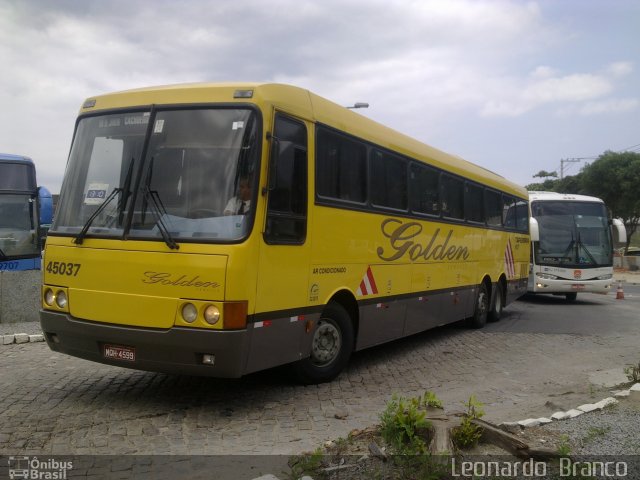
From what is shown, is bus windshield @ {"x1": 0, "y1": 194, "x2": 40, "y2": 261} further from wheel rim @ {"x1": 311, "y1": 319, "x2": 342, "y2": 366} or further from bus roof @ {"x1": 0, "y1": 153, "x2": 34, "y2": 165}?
wheel rim @ {"x1": 311, "y1": 319, "x2": 342, "y2": 366}

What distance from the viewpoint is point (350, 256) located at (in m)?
7.36

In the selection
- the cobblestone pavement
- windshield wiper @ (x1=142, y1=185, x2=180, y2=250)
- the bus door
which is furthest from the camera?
the bus door

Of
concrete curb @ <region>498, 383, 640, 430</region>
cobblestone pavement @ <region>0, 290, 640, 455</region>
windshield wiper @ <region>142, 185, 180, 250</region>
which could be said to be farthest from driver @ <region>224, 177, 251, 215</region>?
concrete curb @ <region>498, 383, 640, 430</region>

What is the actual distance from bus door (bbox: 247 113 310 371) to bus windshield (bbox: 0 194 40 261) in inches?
342

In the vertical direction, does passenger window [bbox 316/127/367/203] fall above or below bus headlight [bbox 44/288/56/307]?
above

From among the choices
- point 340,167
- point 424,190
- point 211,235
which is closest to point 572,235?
point 424,190

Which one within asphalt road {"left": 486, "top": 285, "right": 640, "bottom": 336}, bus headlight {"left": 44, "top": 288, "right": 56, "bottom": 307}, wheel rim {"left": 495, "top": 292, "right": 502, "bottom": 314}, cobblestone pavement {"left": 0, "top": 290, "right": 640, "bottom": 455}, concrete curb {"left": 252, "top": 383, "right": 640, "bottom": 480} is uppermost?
bus headlight {"left": 44, "top": 288, "right": 56, "bottom": 307}

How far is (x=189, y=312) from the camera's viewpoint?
5391 millimetres

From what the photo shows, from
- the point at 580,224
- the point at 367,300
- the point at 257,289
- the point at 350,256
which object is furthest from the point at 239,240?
the point at 580,224

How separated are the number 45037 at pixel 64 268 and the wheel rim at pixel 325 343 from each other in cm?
260

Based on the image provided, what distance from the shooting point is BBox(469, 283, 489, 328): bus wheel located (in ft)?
41.4

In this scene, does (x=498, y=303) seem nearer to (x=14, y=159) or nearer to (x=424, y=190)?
(x=424, y=190)

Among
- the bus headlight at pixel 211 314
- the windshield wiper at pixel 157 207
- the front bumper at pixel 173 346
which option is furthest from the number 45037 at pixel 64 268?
the bus headlight at pixel 211 314

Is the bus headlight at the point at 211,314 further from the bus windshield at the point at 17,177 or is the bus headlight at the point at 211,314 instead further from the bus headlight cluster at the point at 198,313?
the bus windshield at the point at 17,177
